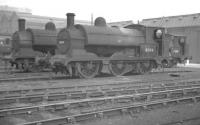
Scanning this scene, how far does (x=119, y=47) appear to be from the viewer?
1617 cm

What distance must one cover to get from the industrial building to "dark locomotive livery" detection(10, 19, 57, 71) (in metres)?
18.7

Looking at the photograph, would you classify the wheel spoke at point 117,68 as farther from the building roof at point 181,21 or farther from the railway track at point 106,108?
the building roof at point 181,21

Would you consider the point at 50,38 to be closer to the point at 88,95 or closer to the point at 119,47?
the point at 119,47

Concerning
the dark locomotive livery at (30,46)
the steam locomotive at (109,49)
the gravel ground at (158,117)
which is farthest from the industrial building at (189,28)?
the gravel ground at (158,117)

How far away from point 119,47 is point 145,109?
864 centimetres

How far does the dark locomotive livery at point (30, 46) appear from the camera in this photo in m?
18.1

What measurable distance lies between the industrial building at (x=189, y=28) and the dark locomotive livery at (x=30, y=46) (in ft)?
61.2

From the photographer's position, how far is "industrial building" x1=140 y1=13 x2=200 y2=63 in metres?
35.8

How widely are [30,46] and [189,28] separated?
26.6 metres

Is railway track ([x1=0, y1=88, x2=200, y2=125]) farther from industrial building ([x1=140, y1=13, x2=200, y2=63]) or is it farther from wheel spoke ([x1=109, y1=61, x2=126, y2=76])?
industrial building ([x1=140, y1=13, x2=200, y2=63])

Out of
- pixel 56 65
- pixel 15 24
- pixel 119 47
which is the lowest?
pixel 56 65

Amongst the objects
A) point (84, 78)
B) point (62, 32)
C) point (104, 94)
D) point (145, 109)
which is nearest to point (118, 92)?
point (104, 94)

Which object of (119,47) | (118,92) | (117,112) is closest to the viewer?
(117,112)

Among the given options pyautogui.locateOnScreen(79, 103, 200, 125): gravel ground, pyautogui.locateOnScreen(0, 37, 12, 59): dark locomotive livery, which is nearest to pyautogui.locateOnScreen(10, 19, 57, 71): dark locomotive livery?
pyautogui.locateOnScreen(0, 37, 12, 59): dark locomotive livery
